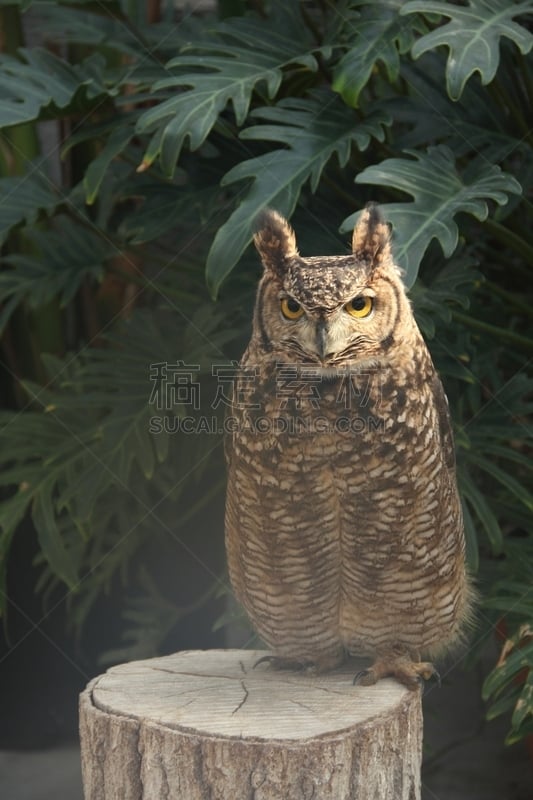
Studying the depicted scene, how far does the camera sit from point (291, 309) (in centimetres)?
133

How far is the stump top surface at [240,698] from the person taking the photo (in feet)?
4.64

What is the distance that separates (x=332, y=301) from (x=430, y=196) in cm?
63

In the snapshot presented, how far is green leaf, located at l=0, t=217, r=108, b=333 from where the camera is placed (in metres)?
2.52

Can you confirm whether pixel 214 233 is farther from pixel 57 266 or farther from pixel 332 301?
pixel 332 301

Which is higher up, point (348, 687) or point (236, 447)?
point (236, 447)

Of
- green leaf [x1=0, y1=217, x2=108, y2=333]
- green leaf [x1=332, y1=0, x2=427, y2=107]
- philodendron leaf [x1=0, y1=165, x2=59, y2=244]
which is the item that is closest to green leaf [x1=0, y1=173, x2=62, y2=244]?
philodendron leaf [x1=0, y1=165, x2=59, y2=244]

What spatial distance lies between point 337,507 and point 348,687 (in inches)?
12.9

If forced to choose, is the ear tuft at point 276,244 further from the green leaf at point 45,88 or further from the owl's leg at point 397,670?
the green leaf at point 45,88

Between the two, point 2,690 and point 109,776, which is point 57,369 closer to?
point 2,690

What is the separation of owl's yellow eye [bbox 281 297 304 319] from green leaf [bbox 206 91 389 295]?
1.29 ft

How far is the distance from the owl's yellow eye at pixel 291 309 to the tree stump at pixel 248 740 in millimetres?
583

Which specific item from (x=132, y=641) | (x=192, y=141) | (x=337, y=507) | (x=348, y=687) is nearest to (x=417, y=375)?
(x=337, y=507)

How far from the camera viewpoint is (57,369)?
2.63 meters

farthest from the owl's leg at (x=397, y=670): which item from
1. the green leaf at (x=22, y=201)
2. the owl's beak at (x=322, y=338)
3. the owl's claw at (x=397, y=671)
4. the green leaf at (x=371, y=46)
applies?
the green leaf at (x=22, y=201)
